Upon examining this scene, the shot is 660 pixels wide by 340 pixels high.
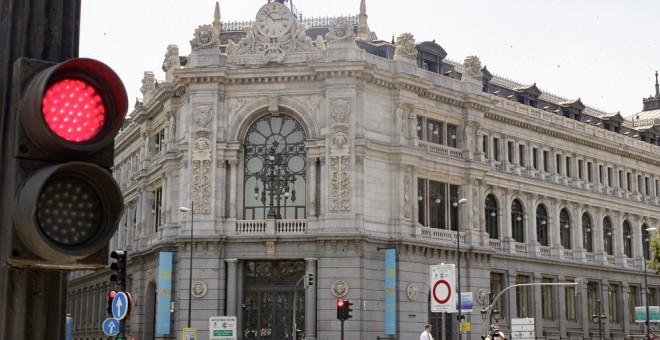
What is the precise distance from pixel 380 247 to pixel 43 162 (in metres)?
49.7

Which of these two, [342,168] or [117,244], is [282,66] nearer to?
[342,168]

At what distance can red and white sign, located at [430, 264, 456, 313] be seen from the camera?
18.2 meters

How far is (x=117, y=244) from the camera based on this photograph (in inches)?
2968

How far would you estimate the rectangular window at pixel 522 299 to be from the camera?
63.8m

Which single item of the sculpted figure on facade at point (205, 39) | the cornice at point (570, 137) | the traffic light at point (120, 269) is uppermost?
the sculpted figure on facade at point (205, 39)

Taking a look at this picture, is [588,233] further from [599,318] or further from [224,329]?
[224,329]

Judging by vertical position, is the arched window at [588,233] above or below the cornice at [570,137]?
below

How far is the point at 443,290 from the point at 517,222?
48.0 metres

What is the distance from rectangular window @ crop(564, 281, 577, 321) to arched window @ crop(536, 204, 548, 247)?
374 cm

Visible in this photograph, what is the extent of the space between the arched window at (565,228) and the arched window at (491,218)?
309 inches

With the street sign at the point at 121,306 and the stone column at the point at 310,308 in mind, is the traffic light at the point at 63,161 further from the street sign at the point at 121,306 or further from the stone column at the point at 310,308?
the stone column at the point at 310,308

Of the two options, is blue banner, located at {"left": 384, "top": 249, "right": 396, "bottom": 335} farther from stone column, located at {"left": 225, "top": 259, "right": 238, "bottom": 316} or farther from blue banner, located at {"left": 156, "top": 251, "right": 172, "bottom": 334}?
blue banner, located at {"left": 156, "top": 251, "right": 172, "bottom": 334}

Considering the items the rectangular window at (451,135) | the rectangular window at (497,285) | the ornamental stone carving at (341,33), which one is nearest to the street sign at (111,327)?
the ornamental stone carving at (341,33)

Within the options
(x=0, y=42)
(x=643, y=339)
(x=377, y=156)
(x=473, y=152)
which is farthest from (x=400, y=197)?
(x=0, y=42)
